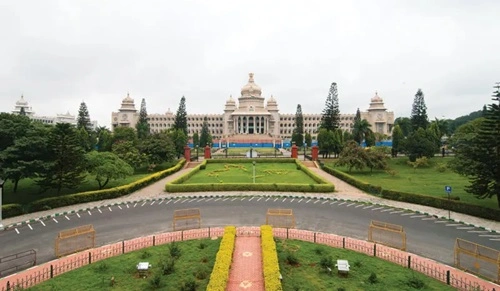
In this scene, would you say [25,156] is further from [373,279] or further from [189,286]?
[373,279]

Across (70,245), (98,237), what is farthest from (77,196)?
(70,245)

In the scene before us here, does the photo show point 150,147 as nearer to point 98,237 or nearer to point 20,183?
point 20,183

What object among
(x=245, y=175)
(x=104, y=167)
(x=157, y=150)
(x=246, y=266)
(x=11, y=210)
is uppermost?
(x=157, y=150)

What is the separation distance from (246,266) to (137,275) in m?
3.31

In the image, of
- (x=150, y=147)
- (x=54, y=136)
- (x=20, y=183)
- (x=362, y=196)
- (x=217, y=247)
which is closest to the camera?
(x=217, y=247)

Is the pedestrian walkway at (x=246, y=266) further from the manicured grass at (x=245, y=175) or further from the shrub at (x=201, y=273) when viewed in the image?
the manicured grass at (x=245, y=175)

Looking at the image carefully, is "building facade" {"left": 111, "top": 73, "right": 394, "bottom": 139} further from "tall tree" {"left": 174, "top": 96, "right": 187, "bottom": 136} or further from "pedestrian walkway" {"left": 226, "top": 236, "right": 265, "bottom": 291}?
"pedestrian walkway" {"left": 226, "top": 236, "right": 265, "bottom": 291}

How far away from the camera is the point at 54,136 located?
20875mm

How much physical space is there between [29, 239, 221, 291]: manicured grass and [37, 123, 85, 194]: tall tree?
1157 cm

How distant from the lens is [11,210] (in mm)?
17750

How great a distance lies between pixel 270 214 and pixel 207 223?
10.3 feet

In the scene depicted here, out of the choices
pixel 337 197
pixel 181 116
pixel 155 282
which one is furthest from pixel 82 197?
pixel 181 116

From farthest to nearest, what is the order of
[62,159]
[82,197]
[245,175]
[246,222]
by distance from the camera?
[245,175], [62,159], [82,197], [246,222]

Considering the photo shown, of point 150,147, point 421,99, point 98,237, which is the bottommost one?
point 98,237
